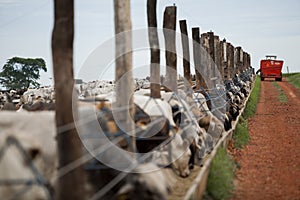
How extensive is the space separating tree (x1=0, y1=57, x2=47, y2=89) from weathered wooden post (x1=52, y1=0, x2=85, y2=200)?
35.7 metres

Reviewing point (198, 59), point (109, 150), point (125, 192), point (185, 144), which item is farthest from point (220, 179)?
point (198, 59)

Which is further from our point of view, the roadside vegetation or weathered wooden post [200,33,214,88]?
weathered wooden post [200,33,214,88]

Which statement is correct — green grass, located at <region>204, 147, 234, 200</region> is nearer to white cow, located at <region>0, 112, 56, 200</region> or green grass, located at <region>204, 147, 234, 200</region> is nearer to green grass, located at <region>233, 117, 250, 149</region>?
white cow, located at <region>0, 112, 56, 200</region>

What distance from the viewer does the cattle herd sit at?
488cm

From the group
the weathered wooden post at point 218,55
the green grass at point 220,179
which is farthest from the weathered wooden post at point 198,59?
the green grass at point 220,179

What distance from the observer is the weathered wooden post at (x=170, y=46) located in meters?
11.0

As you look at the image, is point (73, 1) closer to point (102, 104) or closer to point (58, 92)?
point (58, 92)

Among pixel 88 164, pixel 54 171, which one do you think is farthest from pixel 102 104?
pixel 54 171

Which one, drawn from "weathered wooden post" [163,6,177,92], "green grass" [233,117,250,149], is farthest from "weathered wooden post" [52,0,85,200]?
"green grass" [233,117,250,149]

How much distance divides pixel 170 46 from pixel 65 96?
6199mm

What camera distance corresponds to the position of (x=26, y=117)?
5.66 meters

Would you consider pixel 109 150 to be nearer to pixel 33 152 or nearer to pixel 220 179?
pixel 33 152

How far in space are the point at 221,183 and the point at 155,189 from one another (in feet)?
9.43

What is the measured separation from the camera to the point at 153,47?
393 inches
